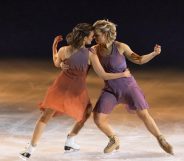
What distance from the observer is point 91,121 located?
8.91 metres

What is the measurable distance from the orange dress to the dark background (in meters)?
7.33

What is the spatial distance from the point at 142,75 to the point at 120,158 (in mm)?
5173

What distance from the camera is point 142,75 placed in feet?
40.1

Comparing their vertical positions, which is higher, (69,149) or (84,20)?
(84,20)

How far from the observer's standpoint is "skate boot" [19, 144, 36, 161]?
23.2ft

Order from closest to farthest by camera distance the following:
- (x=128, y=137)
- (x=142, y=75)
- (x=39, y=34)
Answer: (x=128, y=137) < (x=142, y=75) < (x=39, y=34)

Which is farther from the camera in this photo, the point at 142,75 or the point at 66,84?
the point at 142,75

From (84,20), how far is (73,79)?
965 cm

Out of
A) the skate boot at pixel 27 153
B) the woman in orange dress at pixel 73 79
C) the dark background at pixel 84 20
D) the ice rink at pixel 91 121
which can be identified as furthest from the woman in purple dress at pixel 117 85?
the dark background at pixel 84 20

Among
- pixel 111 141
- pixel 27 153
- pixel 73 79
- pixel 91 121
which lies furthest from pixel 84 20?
pixel 27 153

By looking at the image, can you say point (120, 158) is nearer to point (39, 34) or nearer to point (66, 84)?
point (66, 84)

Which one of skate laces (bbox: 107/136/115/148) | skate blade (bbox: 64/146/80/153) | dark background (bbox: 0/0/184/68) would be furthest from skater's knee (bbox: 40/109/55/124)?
dark background (bbox: 0/0/184/68)

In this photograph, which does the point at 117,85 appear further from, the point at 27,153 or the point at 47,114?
the point at 27,153

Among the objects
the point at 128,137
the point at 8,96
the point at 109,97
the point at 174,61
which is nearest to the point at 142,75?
the point at 174,61
